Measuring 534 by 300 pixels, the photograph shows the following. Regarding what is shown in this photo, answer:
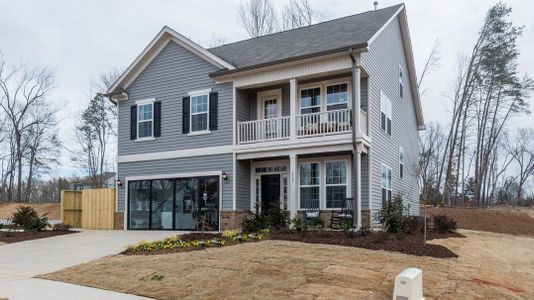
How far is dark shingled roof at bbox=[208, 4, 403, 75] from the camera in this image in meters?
15.8

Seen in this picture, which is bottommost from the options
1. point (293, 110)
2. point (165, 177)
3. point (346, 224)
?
point (346, 224)

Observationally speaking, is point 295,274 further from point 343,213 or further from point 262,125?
point 262,125

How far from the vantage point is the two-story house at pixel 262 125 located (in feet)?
50.7

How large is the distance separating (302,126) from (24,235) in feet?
34.5

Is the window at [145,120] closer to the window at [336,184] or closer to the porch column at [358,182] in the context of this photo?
the window at [336,184]

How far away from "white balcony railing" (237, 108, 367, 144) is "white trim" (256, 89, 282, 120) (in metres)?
0.81

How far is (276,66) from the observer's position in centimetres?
1595

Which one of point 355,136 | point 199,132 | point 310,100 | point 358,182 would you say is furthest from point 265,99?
point 358,182

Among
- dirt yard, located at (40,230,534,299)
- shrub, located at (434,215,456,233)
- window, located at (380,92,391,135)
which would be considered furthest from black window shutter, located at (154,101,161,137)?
shrub, located at (434,215,456,233)

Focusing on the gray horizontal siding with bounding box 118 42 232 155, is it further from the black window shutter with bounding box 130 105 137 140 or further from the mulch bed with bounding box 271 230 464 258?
the mulch bed with bounding box 271 230 464 258

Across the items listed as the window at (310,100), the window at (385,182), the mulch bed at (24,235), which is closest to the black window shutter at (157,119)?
the mulch bed at (24,235)

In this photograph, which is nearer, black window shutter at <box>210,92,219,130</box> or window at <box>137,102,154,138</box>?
black window shutter at <box>210,92,219,130</box>

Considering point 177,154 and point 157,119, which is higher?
point 157,119

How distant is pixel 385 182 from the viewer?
1778cm
